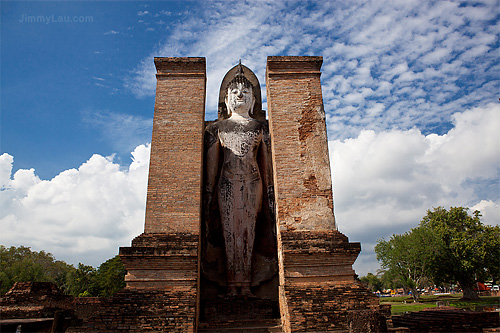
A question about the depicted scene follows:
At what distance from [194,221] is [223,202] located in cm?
137

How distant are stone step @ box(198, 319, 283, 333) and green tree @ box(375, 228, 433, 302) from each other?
3274 cm

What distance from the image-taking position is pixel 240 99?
961 cm

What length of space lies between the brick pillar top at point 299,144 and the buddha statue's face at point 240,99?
0.90m

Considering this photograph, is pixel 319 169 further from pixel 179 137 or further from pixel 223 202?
pixel 179 137

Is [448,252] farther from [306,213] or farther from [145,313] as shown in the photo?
[145,313]

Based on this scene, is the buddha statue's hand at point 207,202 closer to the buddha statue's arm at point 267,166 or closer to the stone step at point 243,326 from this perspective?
the buddha statue's arm at point 267,166

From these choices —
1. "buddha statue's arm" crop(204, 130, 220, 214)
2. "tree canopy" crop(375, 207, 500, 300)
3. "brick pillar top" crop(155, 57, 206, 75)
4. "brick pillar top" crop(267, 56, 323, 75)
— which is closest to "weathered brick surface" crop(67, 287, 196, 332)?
"buddha statue's arm" crop(204, 130, 220, 214)

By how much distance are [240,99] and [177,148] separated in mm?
2447

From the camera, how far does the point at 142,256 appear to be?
6930mm

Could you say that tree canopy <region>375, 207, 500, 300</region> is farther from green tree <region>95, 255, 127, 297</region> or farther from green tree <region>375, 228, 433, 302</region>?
green tree <region>95, 255, 127, 297</region>

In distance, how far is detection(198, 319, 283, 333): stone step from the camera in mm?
7047

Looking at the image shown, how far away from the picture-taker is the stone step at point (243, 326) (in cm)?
705

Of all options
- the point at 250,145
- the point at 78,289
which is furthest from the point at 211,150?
the point at 78,289

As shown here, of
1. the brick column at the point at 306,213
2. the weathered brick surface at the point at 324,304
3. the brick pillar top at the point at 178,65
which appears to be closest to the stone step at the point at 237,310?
the brick column at the point at 306,213
